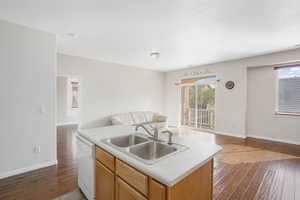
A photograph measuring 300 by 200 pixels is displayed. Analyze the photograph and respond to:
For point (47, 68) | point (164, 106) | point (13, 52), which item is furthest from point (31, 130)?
point (164, 106)

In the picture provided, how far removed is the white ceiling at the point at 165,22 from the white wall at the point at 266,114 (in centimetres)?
100

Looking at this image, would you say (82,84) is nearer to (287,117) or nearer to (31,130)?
(31,130)

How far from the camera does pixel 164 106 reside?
698 centimetres

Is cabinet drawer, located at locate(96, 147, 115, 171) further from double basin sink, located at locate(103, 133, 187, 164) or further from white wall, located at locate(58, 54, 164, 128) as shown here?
white wall, located at locate(58, 54, 164, 128)

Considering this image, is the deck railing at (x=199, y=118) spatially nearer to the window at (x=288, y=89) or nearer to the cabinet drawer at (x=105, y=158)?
the window at (x=288, y=89)

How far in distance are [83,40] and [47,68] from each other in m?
1.03

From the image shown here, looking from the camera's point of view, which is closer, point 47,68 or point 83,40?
point 47,68

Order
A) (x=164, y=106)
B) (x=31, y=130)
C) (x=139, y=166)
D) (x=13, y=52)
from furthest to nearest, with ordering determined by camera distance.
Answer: (x=164, y=106) < (x=31, y=130) < (x=13, y=52) < (x=139, y=166)

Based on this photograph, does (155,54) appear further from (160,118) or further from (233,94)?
(233,94)

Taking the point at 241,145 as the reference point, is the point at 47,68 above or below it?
above

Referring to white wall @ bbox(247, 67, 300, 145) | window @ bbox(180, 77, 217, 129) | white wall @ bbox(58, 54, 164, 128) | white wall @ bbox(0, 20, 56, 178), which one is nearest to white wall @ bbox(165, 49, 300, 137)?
white wall @ bbox(247, 67, 300, 145)

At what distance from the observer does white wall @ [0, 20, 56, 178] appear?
2.22 metres

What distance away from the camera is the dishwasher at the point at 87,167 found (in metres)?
1.59

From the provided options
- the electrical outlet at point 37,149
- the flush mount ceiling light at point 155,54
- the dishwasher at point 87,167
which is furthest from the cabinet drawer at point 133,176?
the flush mount ceiling light at point 155,54
